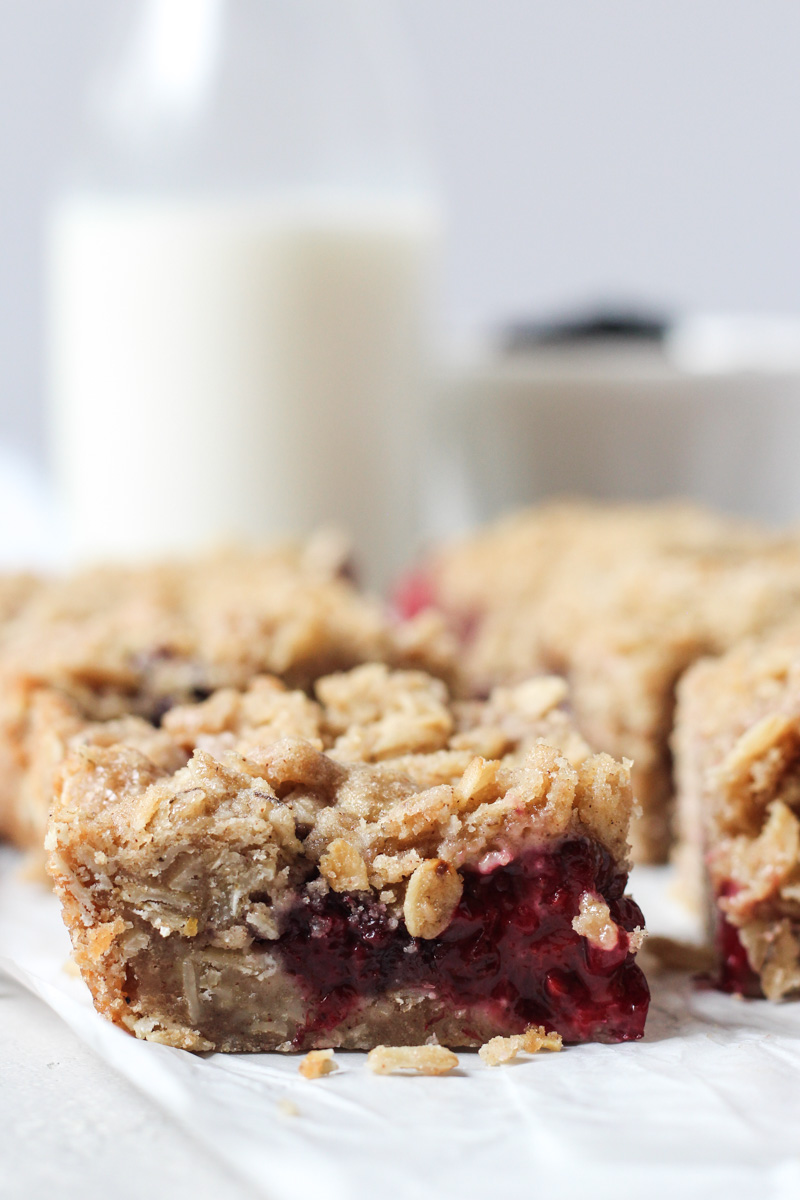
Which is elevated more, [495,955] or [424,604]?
[424,604]

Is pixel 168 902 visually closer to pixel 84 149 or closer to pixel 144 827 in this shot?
pixel 144 827

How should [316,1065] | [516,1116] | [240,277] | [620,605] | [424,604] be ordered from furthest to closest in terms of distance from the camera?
[240,277], [424,604], [620,605], [316,1065], [516,1116]

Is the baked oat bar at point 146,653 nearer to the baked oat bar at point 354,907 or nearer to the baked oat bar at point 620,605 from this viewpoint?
the baked oat bar at point 620,605

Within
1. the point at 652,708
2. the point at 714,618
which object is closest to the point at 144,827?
the point at 652,708

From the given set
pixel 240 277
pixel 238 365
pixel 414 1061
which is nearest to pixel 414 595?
pixel 238 365

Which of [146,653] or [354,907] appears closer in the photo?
[354,907]

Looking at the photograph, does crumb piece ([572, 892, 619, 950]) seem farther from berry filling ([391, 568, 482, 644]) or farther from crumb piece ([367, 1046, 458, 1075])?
berry filling ([391, 568, 482, 644])

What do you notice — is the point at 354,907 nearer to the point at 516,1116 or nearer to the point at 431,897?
the point at 431,897
